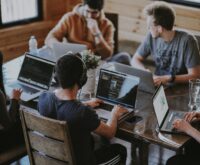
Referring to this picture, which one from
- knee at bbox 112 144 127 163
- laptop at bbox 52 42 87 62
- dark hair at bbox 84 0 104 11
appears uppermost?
dark hair at bbox 84 0 104 11

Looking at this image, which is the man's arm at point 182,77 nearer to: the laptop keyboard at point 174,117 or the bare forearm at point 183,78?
the bare forearm at point 183,78

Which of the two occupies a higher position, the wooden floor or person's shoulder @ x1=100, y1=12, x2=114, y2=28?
person's shoulder @ x1=100, y1=12, x2=114, y2=28

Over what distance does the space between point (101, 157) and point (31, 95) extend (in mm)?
674

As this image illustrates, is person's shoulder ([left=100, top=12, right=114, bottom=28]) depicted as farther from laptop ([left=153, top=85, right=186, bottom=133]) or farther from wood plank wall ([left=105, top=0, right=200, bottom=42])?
laptop ([left=153, top=85, right=186, bottom=133])

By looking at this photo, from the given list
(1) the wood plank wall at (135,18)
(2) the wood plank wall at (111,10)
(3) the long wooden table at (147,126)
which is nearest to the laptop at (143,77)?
(3) the long wooden table at (147,126)

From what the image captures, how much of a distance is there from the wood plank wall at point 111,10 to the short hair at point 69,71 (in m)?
2.82

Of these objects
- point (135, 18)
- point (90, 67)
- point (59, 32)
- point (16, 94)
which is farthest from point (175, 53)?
point (135, 18)

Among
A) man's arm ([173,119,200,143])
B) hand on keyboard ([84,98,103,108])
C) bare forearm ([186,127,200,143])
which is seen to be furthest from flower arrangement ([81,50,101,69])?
bare forearm ([186,127,200,143])

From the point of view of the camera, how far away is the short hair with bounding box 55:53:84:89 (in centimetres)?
221

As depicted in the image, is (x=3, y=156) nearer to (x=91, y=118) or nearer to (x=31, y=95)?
(x=31, y=95)

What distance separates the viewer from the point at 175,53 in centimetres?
332

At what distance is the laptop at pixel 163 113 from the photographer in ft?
7.88

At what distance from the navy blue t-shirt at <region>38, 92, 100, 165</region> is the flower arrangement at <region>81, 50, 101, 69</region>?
1.87 ft

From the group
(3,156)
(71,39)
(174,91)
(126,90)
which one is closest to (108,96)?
(126,90)
